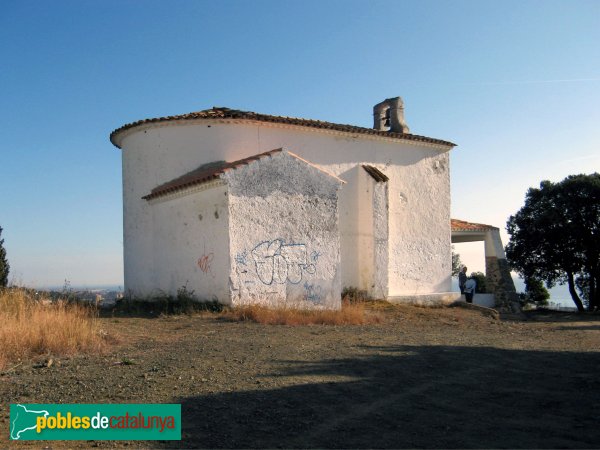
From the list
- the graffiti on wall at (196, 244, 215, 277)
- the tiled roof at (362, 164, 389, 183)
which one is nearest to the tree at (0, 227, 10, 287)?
the graffiti on wall at (196, 244, 215, 277)

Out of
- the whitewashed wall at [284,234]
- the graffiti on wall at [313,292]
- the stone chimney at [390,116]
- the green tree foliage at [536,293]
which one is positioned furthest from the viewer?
the green tree foliage at [536,293]

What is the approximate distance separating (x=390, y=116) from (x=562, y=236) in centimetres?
878

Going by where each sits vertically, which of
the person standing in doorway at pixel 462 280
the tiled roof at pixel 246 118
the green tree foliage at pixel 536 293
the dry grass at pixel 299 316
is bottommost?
the green tree foliage at pixel 536 293

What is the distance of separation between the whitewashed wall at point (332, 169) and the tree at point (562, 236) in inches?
225

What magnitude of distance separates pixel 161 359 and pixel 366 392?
3.27 m

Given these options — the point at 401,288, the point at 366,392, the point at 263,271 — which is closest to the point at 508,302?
the point at 401,288

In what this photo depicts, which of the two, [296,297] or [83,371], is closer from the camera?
[83,371]

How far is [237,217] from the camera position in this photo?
45.0 ft

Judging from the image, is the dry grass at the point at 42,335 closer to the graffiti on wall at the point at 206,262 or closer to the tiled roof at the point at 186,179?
the graffiti on wall at the point at 206,262

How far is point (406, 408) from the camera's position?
6027 mm

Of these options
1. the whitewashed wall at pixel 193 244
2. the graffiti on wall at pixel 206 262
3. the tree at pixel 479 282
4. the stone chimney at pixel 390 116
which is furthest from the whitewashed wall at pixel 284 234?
the tree at pixel 479 282

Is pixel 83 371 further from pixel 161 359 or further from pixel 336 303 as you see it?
pixel 336 303
